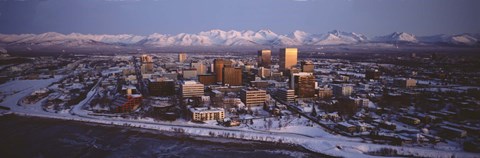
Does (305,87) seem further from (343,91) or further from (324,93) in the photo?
(343,91)

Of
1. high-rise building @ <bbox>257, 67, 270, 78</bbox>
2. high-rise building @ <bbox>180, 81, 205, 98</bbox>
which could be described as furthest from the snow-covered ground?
high-rise building @ <bbox>257, 67, 270, 78</bbox>

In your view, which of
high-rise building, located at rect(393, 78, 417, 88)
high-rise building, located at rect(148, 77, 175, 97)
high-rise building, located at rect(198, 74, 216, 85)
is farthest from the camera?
high-rise building, located at rect(198, 74, 216, 85)

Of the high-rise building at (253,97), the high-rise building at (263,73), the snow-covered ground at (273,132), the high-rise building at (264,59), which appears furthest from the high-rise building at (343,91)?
the high-rise building at (264,59)

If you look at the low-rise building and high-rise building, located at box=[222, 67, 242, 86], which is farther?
high-rise building, located at box=[222, 67, 242, 86]

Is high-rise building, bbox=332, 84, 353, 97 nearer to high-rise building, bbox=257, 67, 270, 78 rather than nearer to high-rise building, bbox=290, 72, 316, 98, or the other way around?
high-rise building, bbox=290, 72, 316, 98

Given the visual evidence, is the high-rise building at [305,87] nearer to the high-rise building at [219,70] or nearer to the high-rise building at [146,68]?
the high-rise building at [219,70]

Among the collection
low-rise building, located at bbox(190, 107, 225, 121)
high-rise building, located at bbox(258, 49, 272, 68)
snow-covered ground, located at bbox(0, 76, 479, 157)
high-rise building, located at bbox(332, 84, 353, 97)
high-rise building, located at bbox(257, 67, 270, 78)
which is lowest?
snow-covered ground, located at bbox(0, 76, 479, 157)
